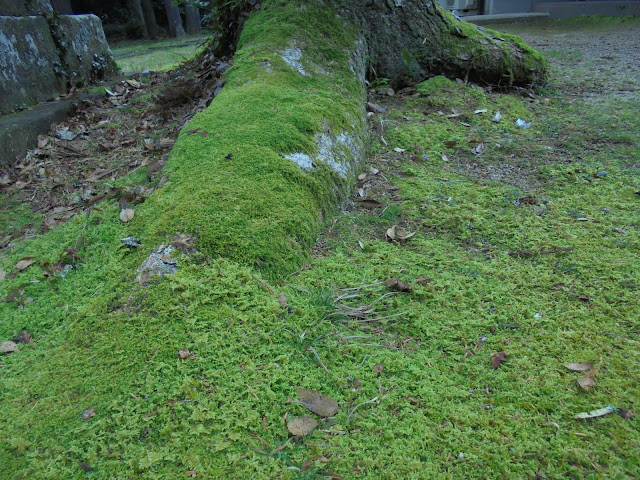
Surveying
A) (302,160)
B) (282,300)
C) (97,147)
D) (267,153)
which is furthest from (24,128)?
(282,300)

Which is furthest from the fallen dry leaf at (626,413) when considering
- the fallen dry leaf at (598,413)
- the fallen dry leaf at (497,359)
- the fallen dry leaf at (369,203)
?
the fallen dry leaf at (369,203)

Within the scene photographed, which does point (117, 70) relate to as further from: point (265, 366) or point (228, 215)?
point (265, 366)

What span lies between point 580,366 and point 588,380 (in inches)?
2.5

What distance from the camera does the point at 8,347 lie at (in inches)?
65.6

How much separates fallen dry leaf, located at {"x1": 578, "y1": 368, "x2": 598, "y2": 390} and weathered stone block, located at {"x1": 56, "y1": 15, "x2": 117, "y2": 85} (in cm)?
551

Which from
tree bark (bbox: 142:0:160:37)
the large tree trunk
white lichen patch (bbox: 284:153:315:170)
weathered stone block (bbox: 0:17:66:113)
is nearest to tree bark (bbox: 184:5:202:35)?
tree bark (bbox: 142:0:160:37)

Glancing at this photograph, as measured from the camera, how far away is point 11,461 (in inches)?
49.0

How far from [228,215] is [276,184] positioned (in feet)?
1.12

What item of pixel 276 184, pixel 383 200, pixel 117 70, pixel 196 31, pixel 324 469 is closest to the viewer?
pixel 324 469

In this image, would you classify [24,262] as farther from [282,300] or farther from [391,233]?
[391,233]

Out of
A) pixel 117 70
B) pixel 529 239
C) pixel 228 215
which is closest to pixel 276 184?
pixel 228 215

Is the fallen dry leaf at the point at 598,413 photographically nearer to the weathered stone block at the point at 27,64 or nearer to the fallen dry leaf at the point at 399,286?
the fallen dry leaf at the point at 399,286

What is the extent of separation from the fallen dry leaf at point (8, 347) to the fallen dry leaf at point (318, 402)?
3.66 feet

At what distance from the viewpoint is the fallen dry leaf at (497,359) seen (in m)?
1.54
